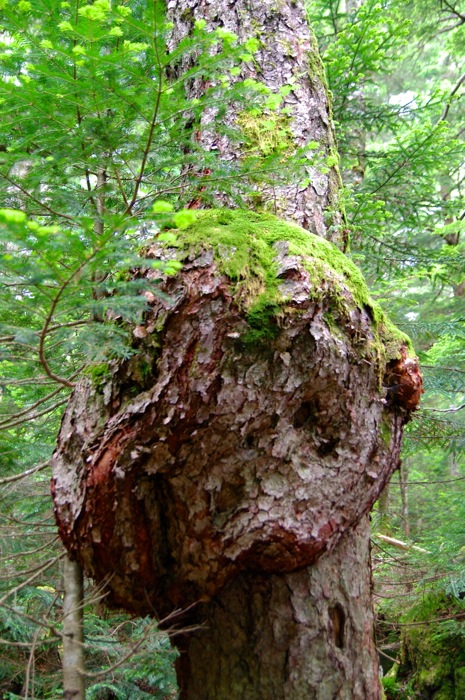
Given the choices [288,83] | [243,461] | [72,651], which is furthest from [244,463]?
[288,83]

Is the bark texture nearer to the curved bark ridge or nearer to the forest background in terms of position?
the forest background

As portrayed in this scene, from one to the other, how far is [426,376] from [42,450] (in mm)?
3977

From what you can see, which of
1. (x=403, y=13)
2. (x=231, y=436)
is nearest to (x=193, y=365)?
(x=231, y=436)

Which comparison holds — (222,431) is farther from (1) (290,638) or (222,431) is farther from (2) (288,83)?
(2) (288,83)

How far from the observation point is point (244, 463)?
204cm

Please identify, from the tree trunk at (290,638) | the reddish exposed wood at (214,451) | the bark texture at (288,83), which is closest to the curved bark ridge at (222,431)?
the reddish exposed wood at (214,451)

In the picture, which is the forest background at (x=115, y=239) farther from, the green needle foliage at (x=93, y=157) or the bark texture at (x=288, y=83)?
the bark texture at (x=288, y=83)

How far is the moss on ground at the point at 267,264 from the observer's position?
2016 mm

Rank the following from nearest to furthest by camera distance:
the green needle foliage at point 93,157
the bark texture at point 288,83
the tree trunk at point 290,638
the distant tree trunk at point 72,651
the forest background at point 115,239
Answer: the green needle foliage at point 93,157, the forest background at point 115,239, the tree trunk at point 290,638, the distant tree trunk at point 72,651, the bark texture at point 288,83

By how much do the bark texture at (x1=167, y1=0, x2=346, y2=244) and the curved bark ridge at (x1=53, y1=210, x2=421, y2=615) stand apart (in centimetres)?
57

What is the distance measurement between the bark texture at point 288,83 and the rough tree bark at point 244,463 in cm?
44

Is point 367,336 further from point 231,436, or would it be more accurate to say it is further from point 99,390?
point 99,390

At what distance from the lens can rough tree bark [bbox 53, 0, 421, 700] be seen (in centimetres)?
199

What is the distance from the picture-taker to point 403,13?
8.55m
